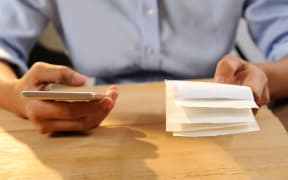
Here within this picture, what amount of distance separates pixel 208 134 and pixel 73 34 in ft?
1.43

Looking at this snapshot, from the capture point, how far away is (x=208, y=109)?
0.58m

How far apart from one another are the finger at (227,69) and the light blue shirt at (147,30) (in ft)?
0.74

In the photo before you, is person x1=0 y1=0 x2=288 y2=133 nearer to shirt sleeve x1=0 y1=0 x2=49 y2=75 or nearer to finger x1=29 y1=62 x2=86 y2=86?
shirt sleeve x1=0 y1=0 x2=49 y2=75

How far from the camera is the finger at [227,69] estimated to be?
2.10ft

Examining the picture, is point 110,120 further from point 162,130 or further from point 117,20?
point 117,20

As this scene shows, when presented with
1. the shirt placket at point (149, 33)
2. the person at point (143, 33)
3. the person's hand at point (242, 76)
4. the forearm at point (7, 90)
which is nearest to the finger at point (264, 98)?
the person's hand at point (242, 76)

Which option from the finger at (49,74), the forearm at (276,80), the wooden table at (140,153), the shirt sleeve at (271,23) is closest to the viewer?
the wooden table at (140,153)

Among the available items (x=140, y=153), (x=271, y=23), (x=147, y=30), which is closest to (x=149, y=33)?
(x=147, y=30)

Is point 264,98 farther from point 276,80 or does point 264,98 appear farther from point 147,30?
point 147,30

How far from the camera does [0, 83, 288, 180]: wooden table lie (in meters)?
0.51

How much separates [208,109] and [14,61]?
426 mm

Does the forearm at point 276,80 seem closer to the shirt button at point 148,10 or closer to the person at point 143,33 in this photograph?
the person at point 143,33

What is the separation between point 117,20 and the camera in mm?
875

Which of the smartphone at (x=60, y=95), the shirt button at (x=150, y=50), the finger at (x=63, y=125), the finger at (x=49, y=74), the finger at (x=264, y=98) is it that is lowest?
the shirt button at (x=150, y=50)
